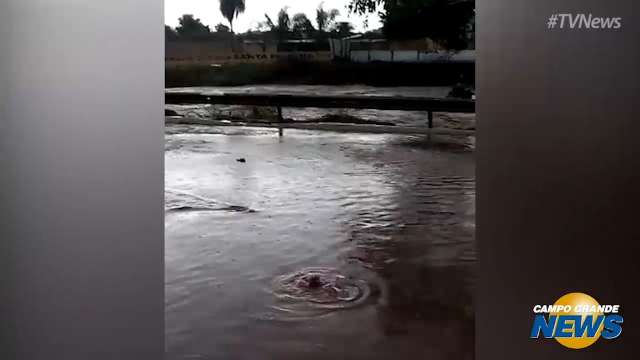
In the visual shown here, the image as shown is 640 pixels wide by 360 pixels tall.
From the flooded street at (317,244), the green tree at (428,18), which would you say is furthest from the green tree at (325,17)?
the flooded street at (317,244)

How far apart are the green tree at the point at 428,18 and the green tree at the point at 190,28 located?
2.88ft

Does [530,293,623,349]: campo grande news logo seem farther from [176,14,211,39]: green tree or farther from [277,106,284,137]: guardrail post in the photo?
[176,14,211,39]: green tree

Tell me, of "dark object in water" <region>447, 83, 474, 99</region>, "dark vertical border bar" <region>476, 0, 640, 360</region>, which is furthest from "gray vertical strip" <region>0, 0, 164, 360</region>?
"dark object in water" <region>447, 83, 474, 99</region>

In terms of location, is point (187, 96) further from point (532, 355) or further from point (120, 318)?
point (532, 355)

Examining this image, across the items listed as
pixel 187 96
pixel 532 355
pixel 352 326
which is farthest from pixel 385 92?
pixel 532 355

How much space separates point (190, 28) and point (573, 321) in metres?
2.46

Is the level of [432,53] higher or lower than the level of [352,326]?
higher

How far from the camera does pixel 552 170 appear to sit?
195cm

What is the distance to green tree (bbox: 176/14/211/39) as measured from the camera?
3357 mm

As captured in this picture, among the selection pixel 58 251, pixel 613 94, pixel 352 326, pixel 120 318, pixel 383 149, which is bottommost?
pixel 352 326

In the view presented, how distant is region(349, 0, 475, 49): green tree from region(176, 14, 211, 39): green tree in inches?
34.6

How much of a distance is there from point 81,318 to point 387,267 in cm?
153

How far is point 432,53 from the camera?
3.36 meters

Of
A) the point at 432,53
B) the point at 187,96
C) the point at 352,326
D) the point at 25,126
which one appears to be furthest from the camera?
the point at 187,96
